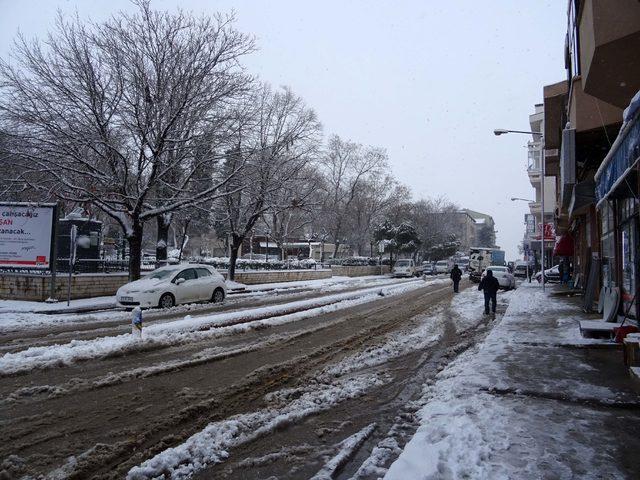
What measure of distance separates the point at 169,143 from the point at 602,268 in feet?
54.4

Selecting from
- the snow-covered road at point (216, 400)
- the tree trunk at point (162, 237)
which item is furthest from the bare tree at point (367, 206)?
the snow-covered road at point (216, 400)

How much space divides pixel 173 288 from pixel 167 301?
503 mm

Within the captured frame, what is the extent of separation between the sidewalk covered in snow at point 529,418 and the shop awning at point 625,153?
10.5 feet

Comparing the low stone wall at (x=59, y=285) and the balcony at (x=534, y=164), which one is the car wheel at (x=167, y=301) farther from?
the balcony at (x=534, y=164)

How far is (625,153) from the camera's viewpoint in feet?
26.8

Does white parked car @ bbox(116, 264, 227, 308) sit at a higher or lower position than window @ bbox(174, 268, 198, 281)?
lower

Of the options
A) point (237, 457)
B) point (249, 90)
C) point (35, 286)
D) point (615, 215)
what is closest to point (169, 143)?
point (249, 90)

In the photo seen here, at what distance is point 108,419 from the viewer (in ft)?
18.1

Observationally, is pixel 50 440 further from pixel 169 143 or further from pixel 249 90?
pixel 249 90

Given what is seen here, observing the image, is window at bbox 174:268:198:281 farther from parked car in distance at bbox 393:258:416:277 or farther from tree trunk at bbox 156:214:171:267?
parked car in distance at bbox 393:258:416:277

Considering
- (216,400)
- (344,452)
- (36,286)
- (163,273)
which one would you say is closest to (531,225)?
(163,273)

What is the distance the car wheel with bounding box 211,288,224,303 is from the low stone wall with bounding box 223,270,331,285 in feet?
34.8

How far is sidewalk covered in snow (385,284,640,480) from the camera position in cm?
422

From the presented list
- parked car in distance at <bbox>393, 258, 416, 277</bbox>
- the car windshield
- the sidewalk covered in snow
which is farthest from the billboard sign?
the sidewalk covered in snow
